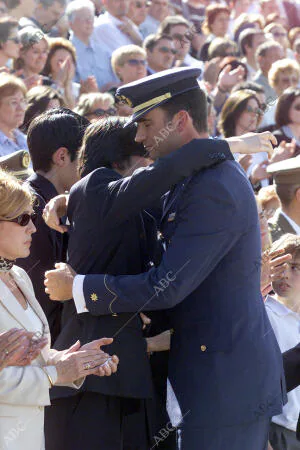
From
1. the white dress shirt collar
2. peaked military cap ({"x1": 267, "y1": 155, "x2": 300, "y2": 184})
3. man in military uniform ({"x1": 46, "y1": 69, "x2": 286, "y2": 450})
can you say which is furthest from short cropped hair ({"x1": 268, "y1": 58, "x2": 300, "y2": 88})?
man in military uniform ({"x1": 46, "y1": 69, "x2": 286, "y2": 450})

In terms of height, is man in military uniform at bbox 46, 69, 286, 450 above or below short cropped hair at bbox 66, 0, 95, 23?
below

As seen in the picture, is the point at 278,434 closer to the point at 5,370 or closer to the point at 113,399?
the point at 113,399

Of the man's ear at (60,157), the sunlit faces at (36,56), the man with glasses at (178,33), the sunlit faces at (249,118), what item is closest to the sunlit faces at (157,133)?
the man's ear at (60,157)

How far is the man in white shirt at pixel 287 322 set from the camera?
4.22 metres

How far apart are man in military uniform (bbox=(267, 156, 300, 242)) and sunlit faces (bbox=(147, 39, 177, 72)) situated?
13.0 feet

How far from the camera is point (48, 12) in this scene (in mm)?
9312

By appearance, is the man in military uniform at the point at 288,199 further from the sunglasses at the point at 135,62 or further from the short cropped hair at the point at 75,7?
the short cropped hair at the point at 75,7

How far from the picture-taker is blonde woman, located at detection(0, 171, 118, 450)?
298cm

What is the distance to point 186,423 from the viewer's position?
10.5ft

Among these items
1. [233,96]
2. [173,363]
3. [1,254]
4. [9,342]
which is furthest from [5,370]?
[233,96]

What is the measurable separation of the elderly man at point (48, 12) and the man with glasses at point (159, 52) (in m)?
1.00

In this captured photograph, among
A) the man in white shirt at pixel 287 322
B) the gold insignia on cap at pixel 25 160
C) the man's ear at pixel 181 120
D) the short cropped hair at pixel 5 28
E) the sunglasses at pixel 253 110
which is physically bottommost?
the man in white shirt at pixel 287 322

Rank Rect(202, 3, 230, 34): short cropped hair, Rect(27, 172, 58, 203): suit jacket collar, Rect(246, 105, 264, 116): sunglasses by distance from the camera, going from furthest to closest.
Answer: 1. Rect(202, 3, 230, 34): short cropped hair
2. Rect(246, 105, 264, 116): sunglasses
3. Rect(27, 172, 58, 203): suit jacket collar

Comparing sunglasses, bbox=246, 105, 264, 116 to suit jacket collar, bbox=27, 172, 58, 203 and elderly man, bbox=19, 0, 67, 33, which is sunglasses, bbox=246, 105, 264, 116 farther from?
suit jacket collar, bbox=27, 172, 58, 203
